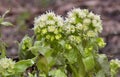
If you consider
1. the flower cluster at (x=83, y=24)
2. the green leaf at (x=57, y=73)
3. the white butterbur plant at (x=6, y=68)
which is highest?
the flower cluster at (x=83, y=24)

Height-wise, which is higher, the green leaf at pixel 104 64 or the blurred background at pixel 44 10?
the blurred background at pixel 44 10

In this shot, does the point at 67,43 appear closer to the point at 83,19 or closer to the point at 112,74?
the point at 83,19

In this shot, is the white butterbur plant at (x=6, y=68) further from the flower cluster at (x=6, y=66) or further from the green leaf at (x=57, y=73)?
the green leaf at (x=57, y=73)

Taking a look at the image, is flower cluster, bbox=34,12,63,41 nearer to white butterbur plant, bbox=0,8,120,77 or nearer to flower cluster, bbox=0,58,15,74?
white butterbur plant, bbox=0,8,120,77

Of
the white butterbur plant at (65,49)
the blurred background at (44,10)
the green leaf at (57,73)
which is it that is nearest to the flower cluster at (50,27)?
the white butterbur plant at (65,49)

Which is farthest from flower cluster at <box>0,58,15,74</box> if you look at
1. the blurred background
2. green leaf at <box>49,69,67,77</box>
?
the blurred background

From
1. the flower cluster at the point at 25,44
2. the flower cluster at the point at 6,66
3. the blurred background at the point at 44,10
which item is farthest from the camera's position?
the blurred background at the point at 44,10

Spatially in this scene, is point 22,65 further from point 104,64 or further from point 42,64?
point 104,64

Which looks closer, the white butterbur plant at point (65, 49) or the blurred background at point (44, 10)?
the white butterbur plant at point (65, 49)
